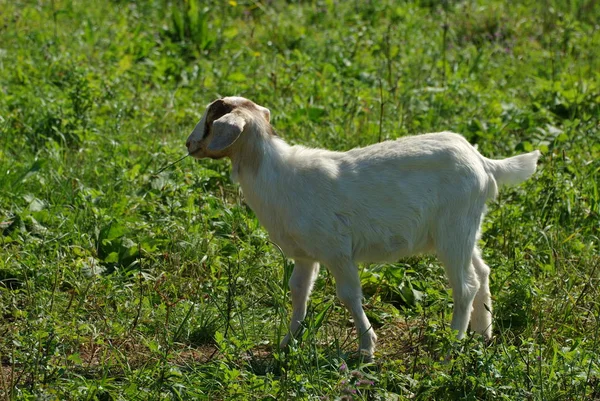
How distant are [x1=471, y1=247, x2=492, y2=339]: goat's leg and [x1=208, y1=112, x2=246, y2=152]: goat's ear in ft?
5.21

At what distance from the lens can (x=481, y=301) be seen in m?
5.47

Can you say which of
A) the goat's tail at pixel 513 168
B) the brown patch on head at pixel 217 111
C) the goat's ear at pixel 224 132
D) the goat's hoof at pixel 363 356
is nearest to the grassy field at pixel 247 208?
the goat's hoof at pixel 363 356

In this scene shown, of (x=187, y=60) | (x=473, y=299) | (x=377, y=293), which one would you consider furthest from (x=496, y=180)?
(x=187, y=60)

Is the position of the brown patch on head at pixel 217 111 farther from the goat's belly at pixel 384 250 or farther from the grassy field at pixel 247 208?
the goat's belly at pixel 384 250

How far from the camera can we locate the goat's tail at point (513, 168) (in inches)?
211

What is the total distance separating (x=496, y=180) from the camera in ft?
17.7

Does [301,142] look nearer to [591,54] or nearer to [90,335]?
[90,335]

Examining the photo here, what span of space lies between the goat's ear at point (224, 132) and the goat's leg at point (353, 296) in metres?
0.84

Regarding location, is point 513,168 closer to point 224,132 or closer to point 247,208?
point 224,132

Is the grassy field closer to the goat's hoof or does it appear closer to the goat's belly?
the goat's hoof

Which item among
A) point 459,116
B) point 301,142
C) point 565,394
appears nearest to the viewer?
point 565,394

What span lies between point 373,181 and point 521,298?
3.96 feet

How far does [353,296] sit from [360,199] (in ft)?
1.70

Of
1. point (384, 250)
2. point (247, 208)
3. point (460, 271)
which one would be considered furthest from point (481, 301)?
point (247, 208)
